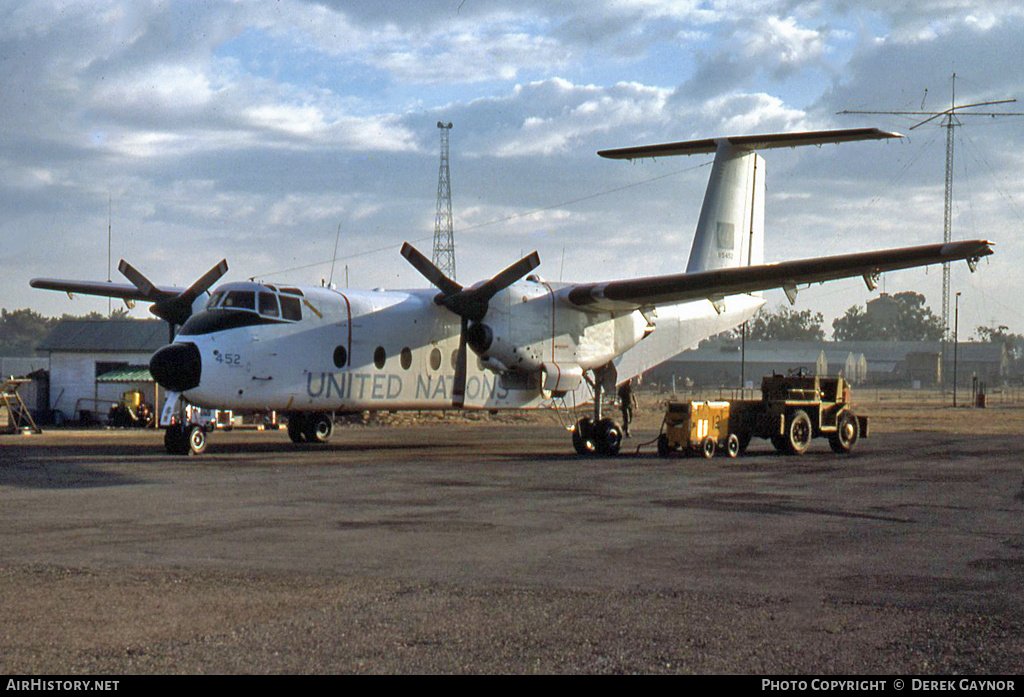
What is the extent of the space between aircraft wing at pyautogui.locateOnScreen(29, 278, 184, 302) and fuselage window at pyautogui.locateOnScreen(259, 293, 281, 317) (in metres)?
5.89

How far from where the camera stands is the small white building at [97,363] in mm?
39188

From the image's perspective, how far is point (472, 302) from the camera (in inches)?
942

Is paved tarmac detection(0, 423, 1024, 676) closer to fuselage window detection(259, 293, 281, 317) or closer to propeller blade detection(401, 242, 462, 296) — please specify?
fuselage window detection(259, 293, 281, 317)

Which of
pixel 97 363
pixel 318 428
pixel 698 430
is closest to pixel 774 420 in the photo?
pixel 698 430

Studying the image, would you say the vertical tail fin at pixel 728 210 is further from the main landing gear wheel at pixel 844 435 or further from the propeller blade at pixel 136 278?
the propeller blade at pixel 136 278

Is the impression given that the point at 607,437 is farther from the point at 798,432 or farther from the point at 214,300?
the point at 214,300

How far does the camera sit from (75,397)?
40.1m

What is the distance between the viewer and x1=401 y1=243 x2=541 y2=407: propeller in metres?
23.8

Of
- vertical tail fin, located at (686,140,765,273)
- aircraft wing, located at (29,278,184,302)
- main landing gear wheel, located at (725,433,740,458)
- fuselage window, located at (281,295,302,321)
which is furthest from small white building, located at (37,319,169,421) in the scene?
main landing gear wheel, located at (725,433,740,458)

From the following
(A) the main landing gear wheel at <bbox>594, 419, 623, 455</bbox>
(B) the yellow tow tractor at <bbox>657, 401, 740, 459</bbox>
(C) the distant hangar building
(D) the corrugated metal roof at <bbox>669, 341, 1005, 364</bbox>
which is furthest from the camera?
(D) the corrugated metal roof at <bbox>669, 341, 1005, 364</bbox>

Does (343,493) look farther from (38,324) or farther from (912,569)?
(38,324)

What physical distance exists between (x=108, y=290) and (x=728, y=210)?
17.8 meters

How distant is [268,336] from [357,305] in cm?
268

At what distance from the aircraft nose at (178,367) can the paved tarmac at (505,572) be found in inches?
109
